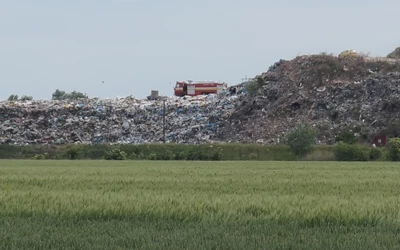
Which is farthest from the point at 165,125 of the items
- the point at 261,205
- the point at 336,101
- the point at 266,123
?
the point at 261,205

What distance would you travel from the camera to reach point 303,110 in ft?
Answer: 184

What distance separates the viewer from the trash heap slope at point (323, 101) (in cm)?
5244

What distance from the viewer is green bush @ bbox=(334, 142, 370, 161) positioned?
4294 cm

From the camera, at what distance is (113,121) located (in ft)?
195

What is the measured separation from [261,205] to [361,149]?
36.2 metres

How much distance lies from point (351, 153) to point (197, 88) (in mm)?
32179

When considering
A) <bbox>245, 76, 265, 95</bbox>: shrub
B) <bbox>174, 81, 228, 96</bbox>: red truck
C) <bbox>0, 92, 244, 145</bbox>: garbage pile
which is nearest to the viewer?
<bbox>0, 92, 244, 145</bbox>: garbage pile

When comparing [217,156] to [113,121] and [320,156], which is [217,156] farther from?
[113,121]

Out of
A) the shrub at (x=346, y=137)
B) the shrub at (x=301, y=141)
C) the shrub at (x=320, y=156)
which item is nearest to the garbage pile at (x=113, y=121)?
the shrub at (x=346, y=137)

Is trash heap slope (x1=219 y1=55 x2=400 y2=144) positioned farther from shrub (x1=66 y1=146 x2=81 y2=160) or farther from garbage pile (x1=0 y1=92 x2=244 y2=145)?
shrub (x1=66 y1=146 x2=81 y2=160)

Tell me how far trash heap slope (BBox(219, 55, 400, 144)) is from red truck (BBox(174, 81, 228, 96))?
37.8 ft

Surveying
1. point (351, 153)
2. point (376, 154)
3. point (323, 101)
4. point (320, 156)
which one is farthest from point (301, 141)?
point (323, 101)

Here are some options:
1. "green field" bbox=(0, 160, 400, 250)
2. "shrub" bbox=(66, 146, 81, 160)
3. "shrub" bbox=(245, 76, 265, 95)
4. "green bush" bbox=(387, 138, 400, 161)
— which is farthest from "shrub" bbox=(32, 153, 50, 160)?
"green field" bbox=(0, 160, 400, 250)

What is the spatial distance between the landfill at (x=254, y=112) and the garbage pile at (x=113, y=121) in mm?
77
